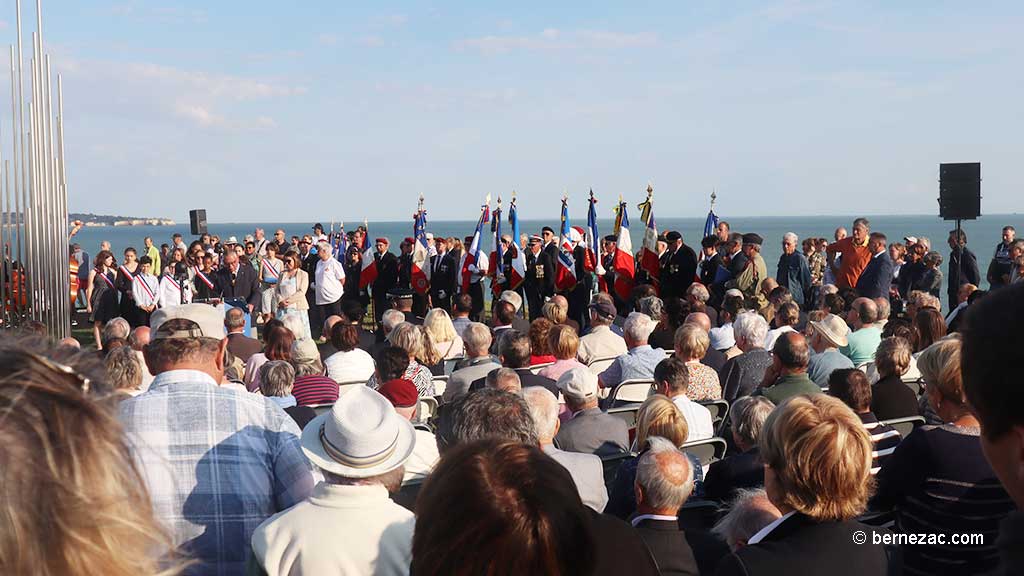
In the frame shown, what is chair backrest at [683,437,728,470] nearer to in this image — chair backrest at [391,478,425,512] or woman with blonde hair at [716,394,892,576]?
chair backrest at [391,478,425,512]

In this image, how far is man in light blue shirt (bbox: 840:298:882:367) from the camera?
7.91 m

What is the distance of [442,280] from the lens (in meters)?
17.5

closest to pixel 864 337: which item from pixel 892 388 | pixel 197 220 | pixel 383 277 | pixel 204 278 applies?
pixel 892 388

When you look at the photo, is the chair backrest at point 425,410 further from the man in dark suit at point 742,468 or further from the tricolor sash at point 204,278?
the tricolor sash at point 204,278

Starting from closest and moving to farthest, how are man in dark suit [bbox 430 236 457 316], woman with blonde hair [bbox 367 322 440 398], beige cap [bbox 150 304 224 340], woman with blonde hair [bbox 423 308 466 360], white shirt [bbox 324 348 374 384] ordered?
beige cap [bbox 150 304 224 340] < woman with blonde hair [bbox 367 322 440 398] < white shirt [bbox 324 348 374 384] < woman with blonde hair [bbox 423 308 466 360] < man in dark suit [bbox 430 236 457 316]

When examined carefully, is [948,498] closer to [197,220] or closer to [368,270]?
[368,270]

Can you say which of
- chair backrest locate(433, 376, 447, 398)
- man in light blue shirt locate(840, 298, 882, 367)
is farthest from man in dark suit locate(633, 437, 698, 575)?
man in light blue shirt locate(840, 298, 882, 367)

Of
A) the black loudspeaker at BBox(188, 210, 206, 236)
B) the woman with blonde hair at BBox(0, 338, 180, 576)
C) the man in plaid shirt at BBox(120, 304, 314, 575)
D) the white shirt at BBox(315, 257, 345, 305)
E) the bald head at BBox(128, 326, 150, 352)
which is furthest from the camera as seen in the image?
the black loudspeaker at BBox(188, 210, 206, 236)

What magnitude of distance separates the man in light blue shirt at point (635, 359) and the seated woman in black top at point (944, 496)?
11.8 feet

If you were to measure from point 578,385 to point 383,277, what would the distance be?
13.0m

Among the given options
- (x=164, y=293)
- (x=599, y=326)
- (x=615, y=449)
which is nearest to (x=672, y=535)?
(x=615, y=449)

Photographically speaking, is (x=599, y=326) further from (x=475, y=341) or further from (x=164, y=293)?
(x=164, y=293)

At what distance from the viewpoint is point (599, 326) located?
28.3 ft

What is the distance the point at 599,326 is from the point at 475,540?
22.3 feet
